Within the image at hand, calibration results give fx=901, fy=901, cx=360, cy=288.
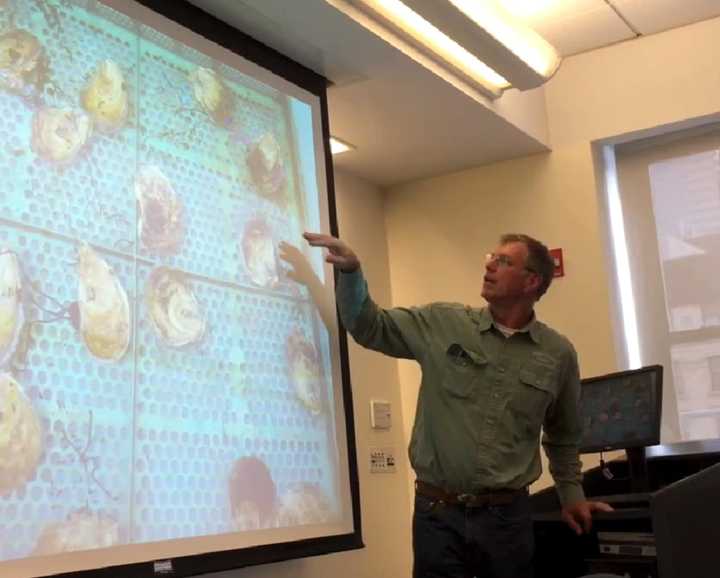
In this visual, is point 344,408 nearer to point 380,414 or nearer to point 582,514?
point 582,514

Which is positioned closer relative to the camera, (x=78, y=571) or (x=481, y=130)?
(x=78, y=571)

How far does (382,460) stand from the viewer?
3734 mm

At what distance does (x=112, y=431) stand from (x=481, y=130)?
2.12 meters

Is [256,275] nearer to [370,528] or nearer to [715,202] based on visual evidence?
[370,528]

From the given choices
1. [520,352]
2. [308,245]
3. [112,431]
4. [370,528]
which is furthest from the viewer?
[370,528]

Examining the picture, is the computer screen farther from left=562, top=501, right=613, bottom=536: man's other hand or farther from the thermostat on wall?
the thermostat on wall

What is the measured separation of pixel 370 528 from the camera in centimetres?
358

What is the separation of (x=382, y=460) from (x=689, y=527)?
5.47 ft

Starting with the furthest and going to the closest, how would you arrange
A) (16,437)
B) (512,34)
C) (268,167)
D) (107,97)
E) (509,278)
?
(512,34)
(268,167)
(509,278)
(107,97)
(16,437)

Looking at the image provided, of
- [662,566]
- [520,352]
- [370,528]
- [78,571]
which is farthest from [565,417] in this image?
[78,571]

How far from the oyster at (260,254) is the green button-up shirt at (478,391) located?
0.23m

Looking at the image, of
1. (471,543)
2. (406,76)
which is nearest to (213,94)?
(406,76)

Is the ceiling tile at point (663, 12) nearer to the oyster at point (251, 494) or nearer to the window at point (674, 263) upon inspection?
the window at point (674, 263)

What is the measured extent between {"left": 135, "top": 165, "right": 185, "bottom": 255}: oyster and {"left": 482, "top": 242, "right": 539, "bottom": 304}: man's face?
35.5 inches
